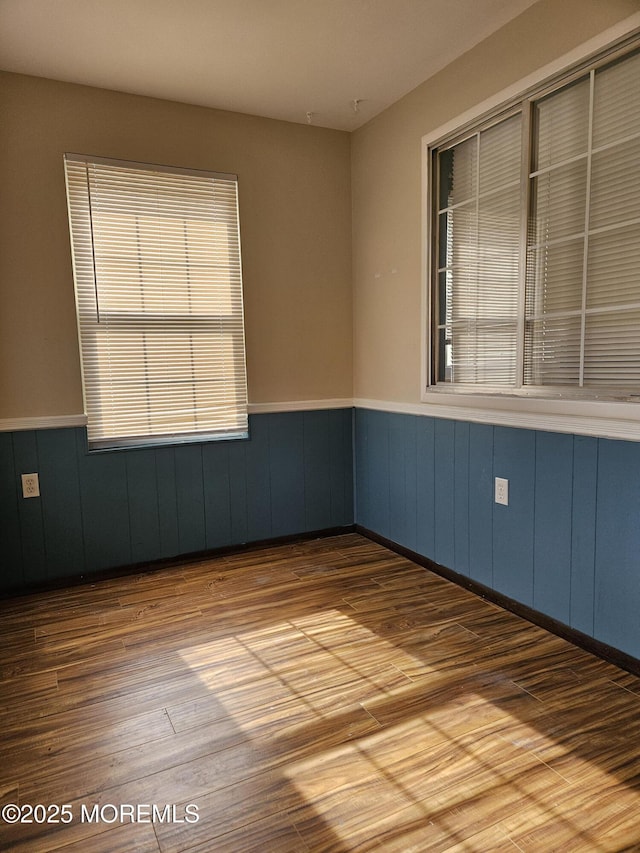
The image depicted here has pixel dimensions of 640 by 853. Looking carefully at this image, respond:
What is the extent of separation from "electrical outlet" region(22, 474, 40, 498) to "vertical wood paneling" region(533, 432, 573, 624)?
2.41 metres

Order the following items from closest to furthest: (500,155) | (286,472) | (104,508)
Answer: (500,155) → (104,508) → (286,472)

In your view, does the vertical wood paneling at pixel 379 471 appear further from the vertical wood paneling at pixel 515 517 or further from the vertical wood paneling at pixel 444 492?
the vertical wood paneling at pixel 515 517

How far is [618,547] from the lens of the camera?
203 centimetres

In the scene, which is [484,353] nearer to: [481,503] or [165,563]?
[481,503]

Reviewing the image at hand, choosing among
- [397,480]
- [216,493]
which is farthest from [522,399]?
[216,493]

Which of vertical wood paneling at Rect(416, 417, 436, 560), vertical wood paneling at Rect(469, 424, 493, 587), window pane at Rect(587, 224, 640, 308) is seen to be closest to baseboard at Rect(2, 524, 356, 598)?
vertical wood paneling at Rect(416, 417, 436, 560)

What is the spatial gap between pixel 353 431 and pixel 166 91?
220cm

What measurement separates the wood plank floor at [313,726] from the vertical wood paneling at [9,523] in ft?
0.47

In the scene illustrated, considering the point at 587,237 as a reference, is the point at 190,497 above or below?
below

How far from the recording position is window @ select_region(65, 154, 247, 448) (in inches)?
114

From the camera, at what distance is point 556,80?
2176 mm

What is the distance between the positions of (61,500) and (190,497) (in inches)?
26.8

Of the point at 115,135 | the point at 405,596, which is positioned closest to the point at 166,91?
the point at 115,135

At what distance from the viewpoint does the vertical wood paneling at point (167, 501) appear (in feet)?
10.3
